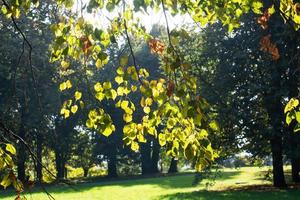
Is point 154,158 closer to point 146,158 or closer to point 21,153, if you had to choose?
A: point 146,158

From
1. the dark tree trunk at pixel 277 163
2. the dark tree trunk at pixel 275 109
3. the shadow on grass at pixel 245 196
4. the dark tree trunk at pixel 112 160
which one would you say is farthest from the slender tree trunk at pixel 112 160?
the dark tree trunk at pixel 275 109

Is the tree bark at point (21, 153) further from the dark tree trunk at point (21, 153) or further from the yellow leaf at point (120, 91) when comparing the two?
the yellow leaf at point (120, 91)

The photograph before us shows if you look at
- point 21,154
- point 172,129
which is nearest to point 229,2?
point 172,129

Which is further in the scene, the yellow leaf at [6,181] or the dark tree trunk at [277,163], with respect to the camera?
the dark tree trunk at [277,163]

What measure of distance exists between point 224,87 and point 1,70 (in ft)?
54.1

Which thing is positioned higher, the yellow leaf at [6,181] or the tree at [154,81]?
the tree at [154,81]

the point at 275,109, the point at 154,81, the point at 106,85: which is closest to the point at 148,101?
the point at 154,81

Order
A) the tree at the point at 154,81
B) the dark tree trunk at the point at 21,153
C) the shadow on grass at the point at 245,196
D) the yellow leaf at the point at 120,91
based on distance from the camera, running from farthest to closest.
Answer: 1. the dark tree trunk at the point at 21,153
2. the shadow on grass at the point at 245,196
3. the yellow leaf at the point at 120,91
4. the tree at the point at 154,81

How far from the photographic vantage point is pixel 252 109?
26.4 metres

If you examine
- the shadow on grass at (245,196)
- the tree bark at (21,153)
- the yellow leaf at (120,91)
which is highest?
the tree bark at (21,153)

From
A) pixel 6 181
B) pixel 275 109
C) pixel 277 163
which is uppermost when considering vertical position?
pixel 275 109

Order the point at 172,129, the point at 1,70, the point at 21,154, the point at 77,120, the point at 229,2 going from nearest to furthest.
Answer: the point at 172,129 < the point at 229,2 < the point at 1,70 < the point at 21,154 < the point at 77,120

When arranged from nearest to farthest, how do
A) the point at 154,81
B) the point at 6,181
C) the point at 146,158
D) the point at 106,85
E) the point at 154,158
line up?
the point at 154,81, the point at 6,181, the point at 106,85, the point at 146,158, the point at 154,158

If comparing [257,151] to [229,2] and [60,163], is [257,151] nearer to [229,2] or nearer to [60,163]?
[229,2]
